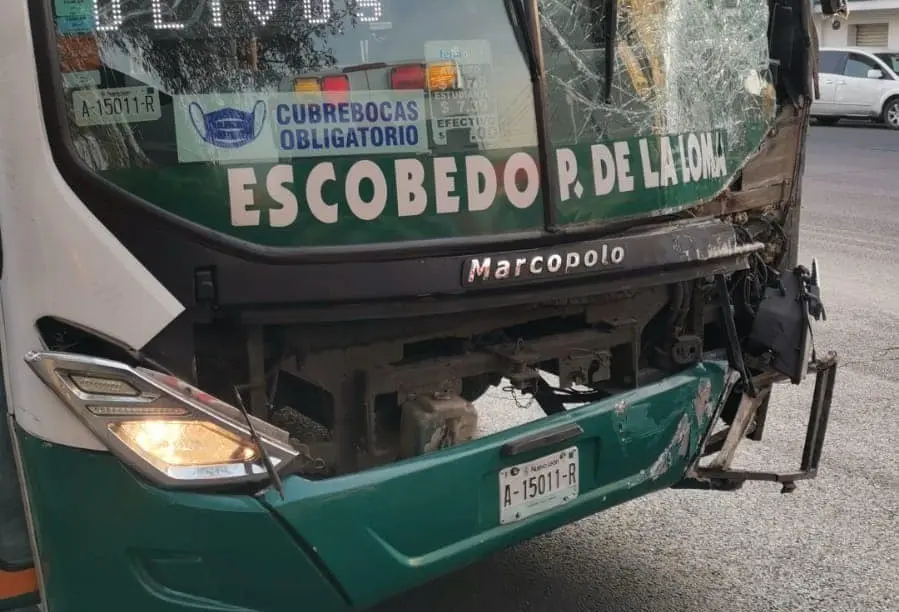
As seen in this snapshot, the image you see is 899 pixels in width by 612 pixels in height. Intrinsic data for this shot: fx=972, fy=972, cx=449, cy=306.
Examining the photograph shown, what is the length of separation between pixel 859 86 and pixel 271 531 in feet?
67.7

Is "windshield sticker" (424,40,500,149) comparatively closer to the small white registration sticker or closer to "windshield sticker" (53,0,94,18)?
the small white registration sticker

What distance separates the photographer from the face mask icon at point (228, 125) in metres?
2.30

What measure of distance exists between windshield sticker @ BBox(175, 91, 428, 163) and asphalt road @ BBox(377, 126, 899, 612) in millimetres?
1677

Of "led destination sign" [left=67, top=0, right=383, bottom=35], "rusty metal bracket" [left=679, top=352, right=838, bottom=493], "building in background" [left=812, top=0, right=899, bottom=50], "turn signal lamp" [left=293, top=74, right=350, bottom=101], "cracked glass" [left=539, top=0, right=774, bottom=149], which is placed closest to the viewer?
"led destination sign" [left=67, top=0, right=383, bottom=35]

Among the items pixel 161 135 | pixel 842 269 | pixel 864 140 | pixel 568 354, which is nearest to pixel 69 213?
pixel 161 135

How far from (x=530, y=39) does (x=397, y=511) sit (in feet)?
4.29

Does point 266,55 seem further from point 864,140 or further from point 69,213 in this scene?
point 864,140

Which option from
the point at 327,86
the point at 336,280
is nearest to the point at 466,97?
the point at 327,86

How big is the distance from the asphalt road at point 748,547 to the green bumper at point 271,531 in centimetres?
75

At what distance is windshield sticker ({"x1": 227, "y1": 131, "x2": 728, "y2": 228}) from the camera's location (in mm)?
2357

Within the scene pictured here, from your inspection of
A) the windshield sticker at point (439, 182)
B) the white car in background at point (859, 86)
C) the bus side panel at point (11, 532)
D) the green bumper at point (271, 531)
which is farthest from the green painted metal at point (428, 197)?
the white car in background at point (859, 86)

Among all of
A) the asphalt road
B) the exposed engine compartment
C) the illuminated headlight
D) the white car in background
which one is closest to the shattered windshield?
the exposed engine compartment

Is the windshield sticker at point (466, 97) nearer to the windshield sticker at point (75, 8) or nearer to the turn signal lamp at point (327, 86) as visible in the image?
the turn signal lamp at point (327, 86)

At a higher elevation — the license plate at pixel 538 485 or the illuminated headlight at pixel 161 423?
the illuminated headlight at pixel 161 423
